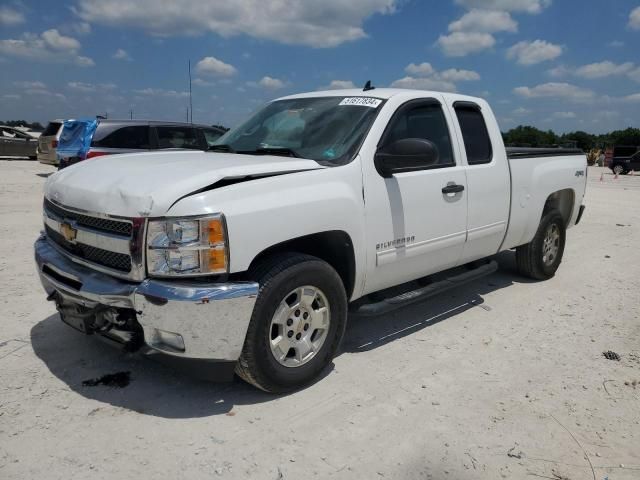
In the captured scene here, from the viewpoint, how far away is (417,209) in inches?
152

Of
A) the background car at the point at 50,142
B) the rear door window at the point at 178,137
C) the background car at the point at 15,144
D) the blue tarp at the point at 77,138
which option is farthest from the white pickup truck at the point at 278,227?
the background car at the point at 15,144

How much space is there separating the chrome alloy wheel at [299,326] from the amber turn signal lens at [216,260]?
48 centimetres

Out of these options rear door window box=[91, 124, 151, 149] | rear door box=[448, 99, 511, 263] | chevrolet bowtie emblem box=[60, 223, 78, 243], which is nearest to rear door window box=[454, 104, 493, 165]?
rear door box=[448, 99, 511, 263]

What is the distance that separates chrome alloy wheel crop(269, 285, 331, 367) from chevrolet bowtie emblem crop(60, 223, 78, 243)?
134 centimetres

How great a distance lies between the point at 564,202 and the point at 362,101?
348 centimetres

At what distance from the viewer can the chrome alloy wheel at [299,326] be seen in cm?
312

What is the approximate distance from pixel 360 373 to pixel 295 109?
85.0 inches

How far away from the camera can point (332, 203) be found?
10.7 ft

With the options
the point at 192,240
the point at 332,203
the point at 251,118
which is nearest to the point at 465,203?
the point at 332,203

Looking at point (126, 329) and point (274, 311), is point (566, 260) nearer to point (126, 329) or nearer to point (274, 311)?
point (274, 311)

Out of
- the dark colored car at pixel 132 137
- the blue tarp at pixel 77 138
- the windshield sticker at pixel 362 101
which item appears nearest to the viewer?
the windshield sticker at pixel 362 101

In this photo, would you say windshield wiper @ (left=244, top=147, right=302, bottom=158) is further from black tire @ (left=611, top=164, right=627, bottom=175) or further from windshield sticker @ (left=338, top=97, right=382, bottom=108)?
black tire @ (left=611, top=164, right=627, bottom=175)

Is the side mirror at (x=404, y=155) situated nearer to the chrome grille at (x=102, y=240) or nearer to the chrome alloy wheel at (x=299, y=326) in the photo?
the chrome alloy wheel at (x=299, y=326)

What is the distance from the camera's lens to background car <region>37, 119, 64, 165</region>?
1487 cm
